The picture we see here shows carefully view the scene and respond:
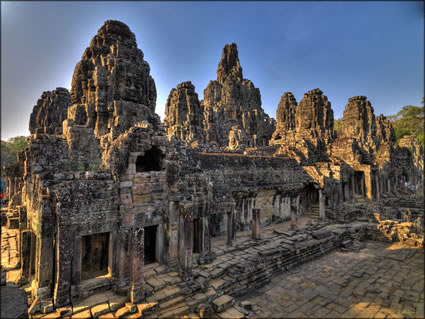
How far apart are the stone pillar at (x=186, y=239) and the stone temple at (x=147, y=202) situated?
0.04m

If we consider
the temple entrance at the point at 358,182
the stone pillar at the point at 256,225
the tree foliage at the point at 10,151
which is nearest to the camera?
the stone pillar at the point at 256,225

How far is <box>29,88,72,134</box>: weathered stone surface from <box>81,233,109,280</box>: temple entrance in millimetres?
19508

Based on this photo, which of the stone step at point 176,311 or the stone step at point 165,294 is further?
the stone step at point 165,294

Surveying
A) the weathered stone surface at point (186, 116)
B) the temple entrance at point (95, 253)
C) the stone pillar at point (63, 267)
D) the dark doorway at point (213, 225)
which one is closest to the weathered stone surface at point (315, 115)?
the weathered stone surface at point (186, 116)

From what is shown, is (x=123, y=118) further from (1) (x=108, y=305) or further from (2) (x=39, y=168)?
(1) (x=108, y=305)

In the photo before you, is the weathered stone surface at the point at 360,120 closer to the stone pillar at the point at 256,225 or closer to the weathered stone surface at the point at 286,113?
the weathered stone surface at the point at 286,113

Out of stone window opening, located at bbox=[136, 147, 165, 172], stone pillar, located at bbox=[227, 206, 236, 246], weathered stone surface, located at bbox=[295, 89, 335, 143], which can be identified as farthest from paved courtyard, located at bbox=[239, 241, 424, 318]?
weathered stone surface, located at bbox=[295, 89, 335, 143]

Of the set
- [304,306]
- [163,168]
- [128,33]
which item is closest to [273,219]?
[304,306]

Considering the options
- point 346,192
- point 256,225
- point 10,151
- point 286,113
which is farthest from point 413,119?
point 10,151

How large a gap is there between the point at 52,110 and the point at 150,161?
20.6 meters

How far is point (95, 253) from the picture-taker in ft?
29.6

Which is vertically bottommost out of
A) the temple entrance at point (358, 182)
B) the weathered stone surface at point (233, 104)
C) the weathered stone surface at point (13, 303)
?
the weathered stone surface at point (13, 303)

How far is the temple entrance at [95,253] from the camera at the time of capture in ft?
29.1

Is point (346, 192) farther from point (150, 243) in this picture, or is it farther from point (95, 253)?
point (95, 253)
